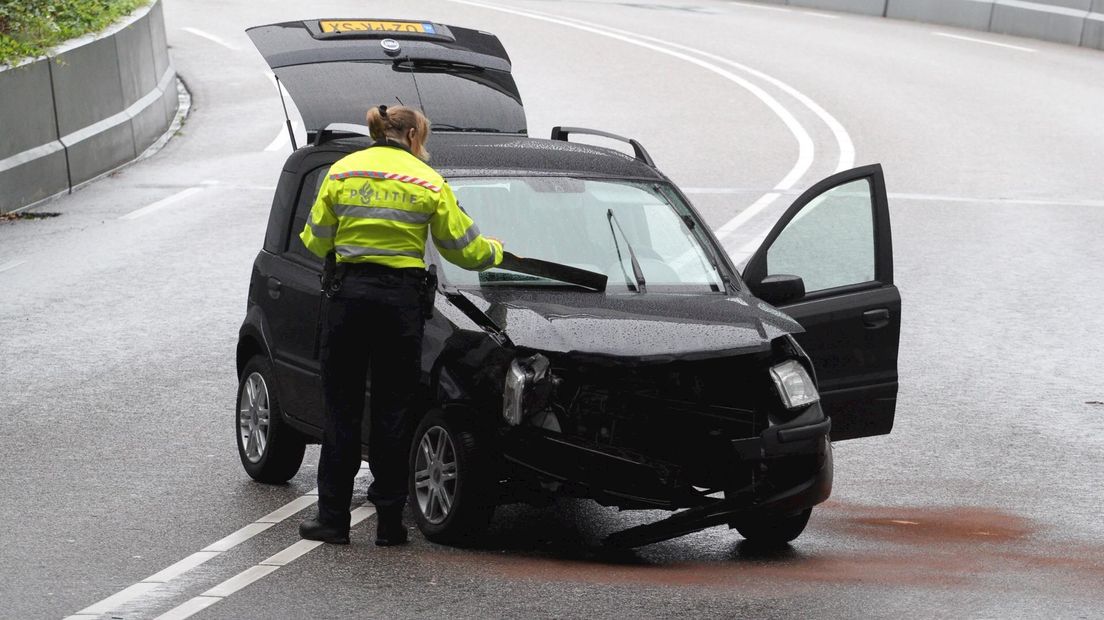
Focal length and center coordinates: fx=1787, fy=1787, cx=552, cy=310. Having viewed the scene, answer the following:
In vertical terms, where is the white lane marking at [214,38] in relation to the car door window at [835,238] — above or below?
below

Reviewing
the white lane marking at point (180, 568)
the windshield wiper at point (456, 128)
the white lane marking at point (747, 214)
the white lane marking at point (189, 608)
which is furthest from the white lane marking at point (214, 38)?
the white lane marking at point (189, 608)

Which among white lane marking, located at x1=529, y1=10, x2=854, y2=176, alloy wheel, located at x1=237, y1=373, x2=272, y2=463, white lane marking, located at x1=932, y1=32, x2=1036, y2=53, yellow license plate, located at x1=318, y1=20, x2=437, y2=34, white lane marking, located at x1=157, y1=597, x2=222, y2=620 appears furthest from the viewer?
white lane marking, located at x1=932, y1=32, x2=1036, y2=53

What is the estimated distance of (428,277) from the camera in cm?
716

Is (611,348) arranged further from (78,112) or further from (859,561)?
(78,112)

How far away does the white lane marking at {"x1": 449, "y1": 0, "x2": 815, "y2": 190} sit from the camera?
19516 millimetres

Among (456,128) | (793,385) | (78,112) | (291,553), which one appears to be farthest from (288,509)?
(78,112)

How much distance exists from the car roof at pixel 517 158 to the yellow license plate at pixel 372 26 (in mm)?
1979

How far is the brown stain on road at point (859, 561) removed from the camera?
6949 millimetres

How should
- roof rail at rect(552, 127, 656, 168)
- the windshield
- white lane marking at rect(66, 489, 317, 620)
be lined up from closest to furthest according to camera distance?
white lane marking at rect(66, 489, 317, 620) → the windshield → roof rail at rect(552, 127, 656, 168)

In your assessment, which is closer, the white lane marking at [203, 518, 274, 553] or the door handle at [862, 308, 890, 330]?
the white lane marking at [203, 518, 274, 553]

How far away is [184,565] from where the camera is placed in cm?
702

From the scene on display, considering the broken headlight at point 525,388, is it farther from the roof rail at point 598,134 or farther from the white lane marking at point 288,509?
the roof rail at point 598,134

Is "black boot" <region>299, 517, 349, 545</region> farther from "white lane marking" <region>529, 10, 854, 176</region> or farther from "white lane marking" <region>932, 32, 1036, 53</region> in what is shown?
"white lane marking" <region>932, 32, 1036, 53</region>

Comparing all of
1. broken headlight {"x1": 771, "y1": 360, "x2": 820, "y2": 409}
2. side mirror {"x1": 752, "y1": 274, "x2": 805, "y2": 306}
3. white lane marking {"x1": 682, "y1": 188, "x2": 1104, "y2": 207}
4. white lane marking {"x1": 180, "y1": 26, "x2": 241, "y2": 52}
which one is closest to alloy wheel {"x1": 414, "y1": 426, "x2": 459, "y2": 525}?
broken headlight {"x1": 771, "y1": 360, "x2": 820, "y2": 409}
